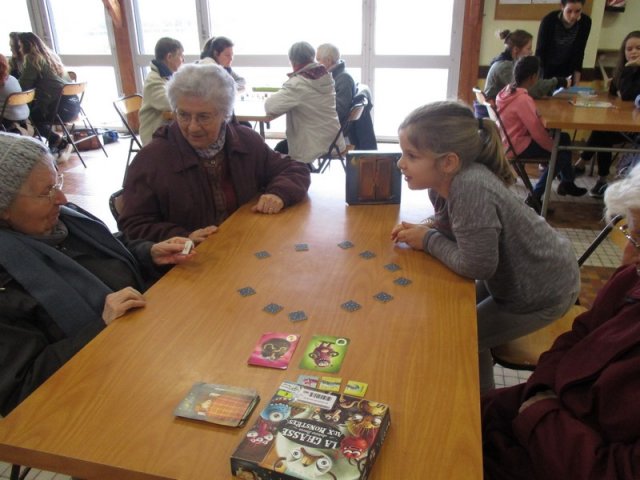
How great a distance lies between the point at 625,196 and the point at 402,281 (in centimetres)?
55

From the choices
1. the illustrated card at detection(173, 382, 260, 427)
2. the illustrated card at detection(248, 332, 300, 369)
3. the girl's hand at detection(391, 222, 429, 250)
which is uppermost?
the girl's hand at detection(391, 222, 429, 250)

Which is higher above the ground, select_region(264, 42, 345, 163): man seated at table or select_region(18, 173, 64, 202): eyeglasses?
select_region(18, 173, 64, 202): eyeglasses

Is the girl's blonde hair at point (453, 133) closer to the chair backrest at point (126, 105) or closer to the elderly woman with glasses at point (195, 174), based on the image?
the elderly woman with glasses at point (195, 174)

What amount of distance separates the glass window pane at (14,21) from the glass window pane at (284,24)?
110 inches

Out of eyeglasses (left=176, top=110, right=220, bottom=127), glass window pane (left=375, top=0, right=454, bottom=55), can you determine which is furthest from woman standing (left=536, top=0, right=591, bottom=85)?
eyeglasses (left=176, top=110, right=220, bottom=127)

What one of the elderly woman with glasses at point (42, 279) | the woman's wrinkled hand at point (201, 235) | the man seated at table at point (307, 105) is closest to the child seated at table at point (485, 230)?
the woman's wrinkled hand at point (201, 235)

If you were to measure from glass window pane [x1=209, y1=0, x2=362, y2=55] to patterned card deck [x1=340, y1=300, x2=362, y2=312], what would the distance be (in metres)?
5.36

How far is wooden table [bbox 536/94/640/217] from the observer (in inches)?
121

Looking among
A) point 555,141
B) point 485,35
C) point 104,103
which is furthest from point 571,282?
point 104,103

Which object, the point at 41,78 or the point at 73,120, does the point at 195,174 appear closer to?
the point at 41,78

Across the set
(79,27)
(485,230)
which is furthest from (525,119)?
(79,27)

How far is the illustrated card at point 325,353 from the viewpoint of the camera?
40.1 inches

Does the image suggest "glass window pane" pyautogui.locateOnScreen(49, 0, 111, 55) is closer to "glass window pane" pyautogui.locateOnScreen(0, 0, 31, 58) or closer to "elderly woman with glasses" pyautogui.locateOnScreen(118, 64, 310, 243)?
"glass window pane" pyautogui.locateOnScreen(0, 0, 31, 58)

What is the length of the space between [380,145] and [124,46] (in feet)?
11.6
